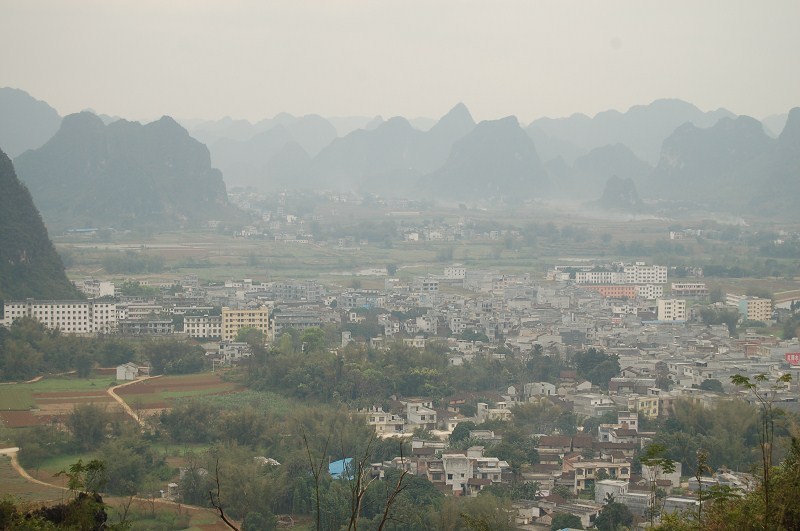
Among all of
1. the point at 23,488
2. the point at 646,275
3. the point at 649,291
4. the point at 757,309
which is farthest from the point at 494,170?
the point at 23,488

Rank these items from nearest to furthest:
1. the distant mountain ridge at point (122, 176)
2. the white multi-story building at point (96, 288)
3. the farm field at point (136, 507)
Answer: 1. the farm field at point (136, 507)
2. the white multi-story building at point (96, 288)
3. the distant mountain ridge at point (122, 176)

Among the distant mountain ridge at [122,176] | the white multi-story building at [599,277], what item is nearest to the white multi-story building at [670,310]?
the white multi-story building at [599,277]

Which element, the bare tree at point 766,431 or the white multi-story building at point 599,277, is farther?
the white multi-story building at point 599,277

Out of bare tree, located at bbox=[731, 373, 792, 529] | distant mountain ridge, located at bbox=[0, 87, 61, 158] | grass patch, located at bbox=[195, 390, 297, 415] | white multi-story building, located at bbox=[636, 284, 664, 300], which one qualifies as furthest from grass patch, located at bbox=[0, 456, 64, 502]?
distant mountain ridge, located at bbox=[0, 87, 61, 158]

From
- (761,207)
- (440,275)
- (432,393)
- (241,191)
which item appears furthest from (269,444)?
(241,191)

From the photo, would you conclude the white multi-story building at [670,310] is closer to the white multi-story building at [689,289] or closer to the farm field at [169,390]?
the white multi-story building at [689,289]

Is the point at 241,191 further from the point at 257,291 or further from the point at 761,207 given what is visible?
the point at 257,291
